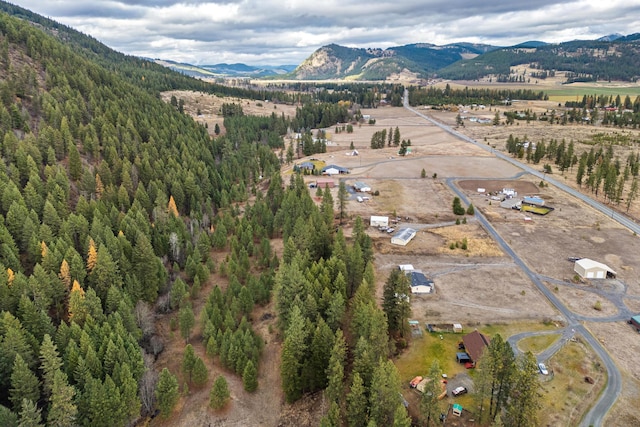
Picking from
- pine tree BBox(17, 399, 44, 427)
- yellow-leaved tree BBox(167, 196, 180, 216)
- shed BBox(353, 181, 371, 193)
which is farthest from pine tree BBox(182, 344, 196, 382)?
shed BBox(353, 181, 371, 193)

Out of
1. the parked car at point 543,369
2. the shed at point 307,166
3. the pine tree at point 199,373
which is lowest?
the pine tree at point 199,373

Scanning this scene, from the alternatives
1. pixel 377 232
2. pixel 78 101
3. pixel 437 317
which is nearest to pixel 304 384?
pixel 437 317

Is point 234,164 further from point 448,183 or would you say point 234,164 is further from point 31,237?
point 31,237

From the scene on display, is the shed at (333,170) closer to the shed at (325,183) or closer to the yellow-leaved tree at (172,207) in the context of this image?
the shed at (325,183)

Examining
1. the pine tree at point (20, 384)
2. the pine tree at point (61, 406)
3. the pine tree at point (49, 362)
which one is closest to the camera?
the pine tree at point (61, 406)

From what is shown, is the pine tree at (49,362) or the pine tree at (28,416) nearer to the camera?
the pine tree at (28,416)

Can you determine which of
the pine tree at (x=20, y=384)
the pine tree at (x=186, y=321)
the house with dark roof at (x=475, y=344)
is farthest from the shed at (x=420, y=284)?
the pine tree at (x=20, y=384)
